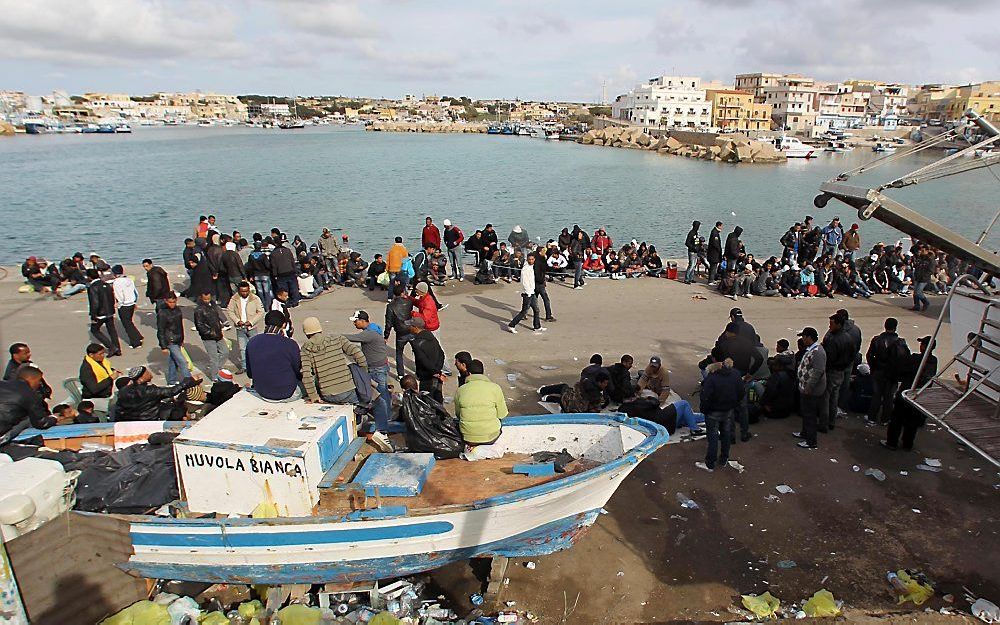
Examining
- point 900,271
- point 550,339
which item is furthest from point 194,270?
point 900,271

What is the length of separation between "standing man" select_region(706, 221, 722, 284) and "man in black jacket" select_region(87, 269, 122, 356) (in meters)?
12.6

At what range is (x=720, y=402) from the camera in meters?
6.67

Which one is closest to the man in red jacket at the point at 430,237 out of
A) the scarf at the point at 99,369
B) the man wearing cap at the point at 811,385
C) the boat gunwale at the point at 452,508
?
the scarf at the point at 99,369

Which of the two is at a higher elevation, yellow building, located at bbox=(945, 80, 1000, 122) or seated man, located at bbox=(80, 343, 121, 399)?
yellow building, located at bbox=(945, 80, 1000, 122)

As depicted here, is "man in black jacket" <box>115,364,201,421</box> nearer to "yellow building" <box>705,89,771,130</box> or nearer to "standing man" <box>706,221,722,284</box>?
"standing man" <box>706,221,722,284</box>

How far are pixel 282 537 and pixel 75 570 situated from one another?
1.60 meters

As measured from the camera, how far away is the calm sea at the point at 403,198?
1216 inches

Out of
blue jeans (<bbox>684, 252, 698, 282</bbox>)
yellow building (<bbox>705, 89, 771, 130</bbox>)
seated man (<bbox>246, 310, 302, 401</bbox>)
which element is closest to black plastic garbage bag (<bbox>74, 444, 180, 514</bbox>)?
seated man (<bbox>246, 310, 302, 401</bbox>)

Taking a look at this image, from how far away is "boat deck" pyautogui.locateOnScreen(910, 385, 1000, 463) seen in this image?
5.08 metres

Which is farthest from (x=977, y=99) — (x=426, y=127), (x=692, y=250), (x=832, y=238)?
(x=692, y=250)

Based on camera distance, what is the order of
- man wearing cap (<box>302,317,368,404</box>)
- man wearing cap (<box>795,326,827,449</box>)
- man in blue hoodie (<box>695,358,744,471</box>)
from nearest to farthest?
man wearing cap (<box>302,317,368,404</box>) → man in blue hoodie (<box>695,358,744,471</box>) → man wearing cap (<box>795,326,827,449</box>)

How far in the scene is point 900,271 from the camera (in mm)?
14664

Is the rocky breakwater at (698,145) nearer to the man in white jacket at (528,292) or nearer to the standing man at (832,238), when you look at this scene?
the standing man at (832,238)

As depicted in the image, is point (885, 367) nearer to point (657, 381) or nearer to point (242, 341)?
point (657, 381)
